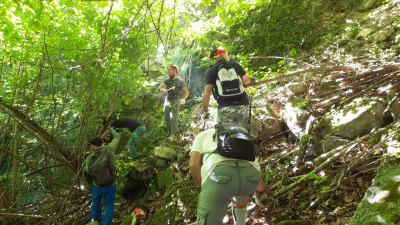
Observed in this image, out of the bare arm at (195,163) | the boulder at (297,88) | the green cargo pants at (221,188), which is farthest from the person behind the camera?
the boulder at (297,88)

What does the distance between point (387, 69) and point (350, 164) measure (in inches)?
73.6

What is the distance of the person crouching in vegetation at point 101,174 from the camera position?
17.7 ft

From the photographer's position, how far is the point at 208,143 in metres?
2.89

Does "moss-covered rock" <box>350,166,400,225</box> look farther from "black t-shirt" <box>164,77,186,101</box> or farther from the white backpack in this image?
"black t-shirt" <box>164,77,186,101</box>

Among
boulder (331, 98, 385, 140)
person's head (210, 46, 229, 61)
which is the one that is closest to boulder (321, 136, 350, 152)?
boulder (331, 98, 385, 140)

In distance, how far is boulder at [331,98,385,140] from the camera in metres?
4.32

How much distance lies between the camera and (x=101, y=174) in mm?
5410

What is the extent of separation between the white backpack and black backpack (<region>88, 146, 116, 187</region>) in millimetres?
2319

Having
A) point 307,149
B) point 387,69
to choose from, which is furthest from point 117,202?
point 387,69

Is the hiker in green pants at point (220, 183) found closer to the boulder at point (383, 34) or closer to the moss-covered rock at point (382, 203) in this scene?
the moss-covered rock at point (382, 203)

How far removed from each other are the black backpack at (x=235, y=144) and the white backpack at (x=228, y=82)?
1856 mm

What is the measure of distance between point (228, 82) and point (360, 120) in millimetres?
1900

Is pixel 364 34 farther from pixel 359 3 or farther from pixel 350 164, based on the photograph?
pixel 350 164

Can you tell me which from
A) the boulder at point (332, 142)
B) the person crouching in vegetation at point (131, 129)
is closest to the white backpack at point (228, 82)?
the boulder at point (332, 142)
